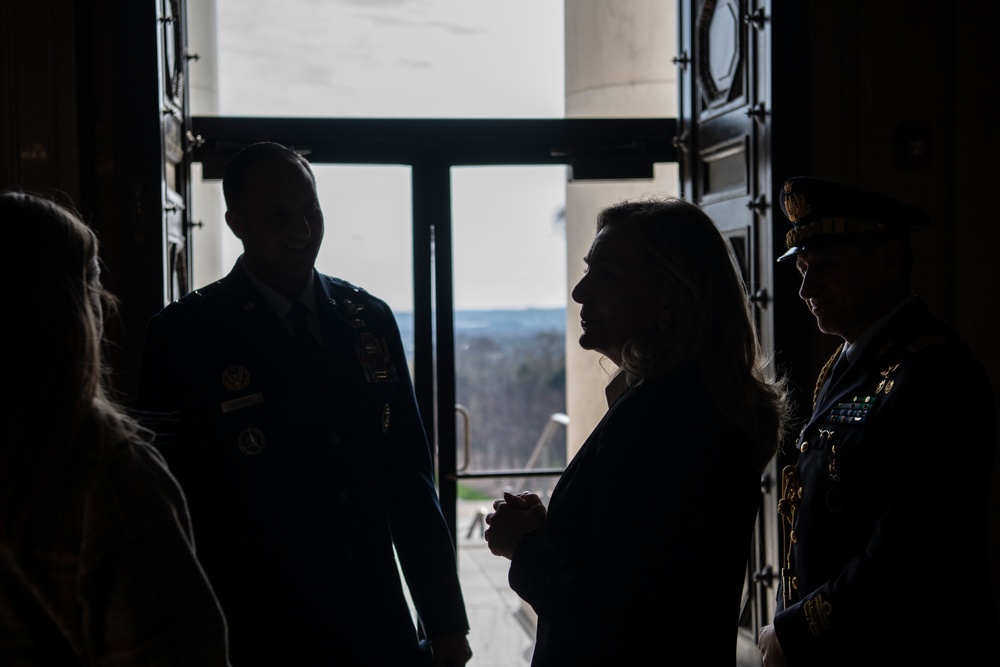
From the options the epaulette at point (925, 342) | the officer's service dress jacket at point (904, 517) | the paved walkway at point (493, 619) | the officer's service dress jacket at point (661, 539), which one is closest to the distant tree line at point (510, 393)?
the paved walkway at point (493, 619)

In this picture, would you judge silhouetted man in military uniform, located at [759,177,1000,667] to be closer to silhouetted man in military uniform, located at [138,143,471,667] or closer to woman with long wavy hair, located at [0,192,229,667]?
silhouetted man in military uniform, located at [138,143,471,667]

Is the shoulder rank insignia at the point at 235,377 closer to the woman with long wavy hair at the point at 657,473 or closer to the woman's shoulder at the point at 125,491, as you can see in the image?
the woman with long wavy hair at the point at 657,473

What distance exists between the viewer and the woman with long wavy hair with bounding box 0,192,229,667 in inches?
34.6

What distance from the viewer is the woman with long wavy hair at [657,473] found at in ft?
3.85

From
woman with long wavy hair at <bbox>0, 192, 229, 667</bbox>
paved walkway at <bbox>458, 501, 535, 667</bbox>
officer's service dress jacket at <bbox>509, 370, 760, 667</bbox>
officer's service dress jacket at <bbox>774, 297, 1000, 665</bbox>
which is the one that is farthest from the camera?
paved walkway at <bbox>458, 501, 535, 667</bbox>

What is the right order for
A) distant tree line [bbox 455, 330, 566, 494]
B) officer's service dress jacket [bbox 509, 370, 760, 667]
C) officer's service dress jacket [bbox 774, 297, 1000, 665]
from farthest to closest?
1. distant tree line [bbox 455, 330, 566, 494]
2. officer's service dress jacket [bbox 774, 297, 1000, 665]
3. officer's service dress jacket [bbox 509, 370, 760, 667]

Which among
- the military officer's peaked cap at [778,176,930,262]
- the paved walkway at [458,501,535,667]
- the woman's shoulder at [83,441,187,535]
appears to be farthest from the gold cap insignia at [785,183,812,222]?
the paved walkway at [458,501,535,667]

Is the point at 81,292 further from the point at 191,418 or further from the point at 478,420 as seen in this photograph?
the point at 478,420

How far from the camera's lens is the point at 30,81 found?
8.11ft

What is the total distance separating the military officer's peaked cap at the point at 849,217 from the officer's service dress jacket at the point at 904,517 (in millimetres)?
184

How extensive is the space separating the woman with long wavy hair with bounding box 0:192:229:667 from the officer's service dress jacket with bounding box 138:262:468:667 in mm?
766

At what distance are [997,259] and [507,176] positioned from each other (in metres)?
1.61

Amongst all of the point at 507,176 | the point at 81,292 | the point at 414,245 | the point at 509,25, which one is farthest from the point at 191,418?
the point at 509,25

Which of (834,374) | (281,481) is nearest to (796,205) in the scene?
(834,374)
